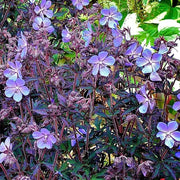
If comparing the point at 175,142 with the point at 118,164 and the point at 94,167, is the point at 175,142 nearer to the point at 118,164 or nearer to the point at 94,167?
the point at 118,164

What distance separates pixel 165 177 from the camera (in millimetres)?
1577

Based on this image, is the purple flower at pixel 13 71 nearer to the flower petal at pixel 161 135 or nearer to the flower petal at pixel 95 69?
the flower petal at pixel 95 69

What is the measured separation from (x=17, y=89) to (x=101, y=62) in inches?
13.1

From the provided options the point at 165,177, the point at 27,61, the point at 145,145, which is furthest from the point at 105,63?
the point at 165,177

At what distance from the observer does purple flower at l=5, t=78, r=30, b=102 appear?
1.35 metres

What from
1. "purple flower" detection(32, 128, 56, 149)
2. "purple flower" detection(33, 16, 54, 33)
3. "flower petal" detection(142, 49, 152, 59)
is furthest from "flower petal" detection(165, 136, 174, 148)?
"purple flower" detection(33, 16, 54, 33)

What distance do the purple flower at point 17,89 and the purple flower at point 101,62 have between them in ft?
0.87

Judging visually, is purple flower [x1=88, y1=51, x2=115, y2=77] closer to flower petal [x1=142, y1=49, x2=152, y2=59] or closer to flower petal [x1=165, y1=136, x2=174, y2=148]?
flower petal [x1=142, y1=49, x2=152, y2=59]

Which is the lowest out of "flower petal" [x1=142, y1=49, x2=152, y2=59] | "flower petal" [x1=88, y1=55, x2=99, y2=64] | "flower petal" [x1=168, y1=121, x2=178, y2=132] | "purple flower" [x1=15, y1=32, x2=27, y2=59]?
"flower petal" [x1=168, y1=121, x2=178, y2=132]

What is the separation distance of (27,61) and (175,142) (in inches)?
24.9

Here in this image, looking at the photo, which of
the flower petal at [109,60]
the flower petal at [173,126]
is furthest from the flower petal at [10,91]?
the flower petal at [173,126]

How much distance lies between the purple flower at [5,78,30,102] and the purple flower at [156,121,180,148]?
508mm

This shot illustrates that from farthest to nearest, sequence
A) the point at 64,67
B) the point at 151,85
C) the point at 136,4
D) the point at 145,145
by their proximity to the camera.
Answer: the point at 136,4 → the point at 145,145 → the point at 64,67 → the point at 151,85

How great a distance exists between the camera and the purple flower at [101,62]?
130 centimetres
